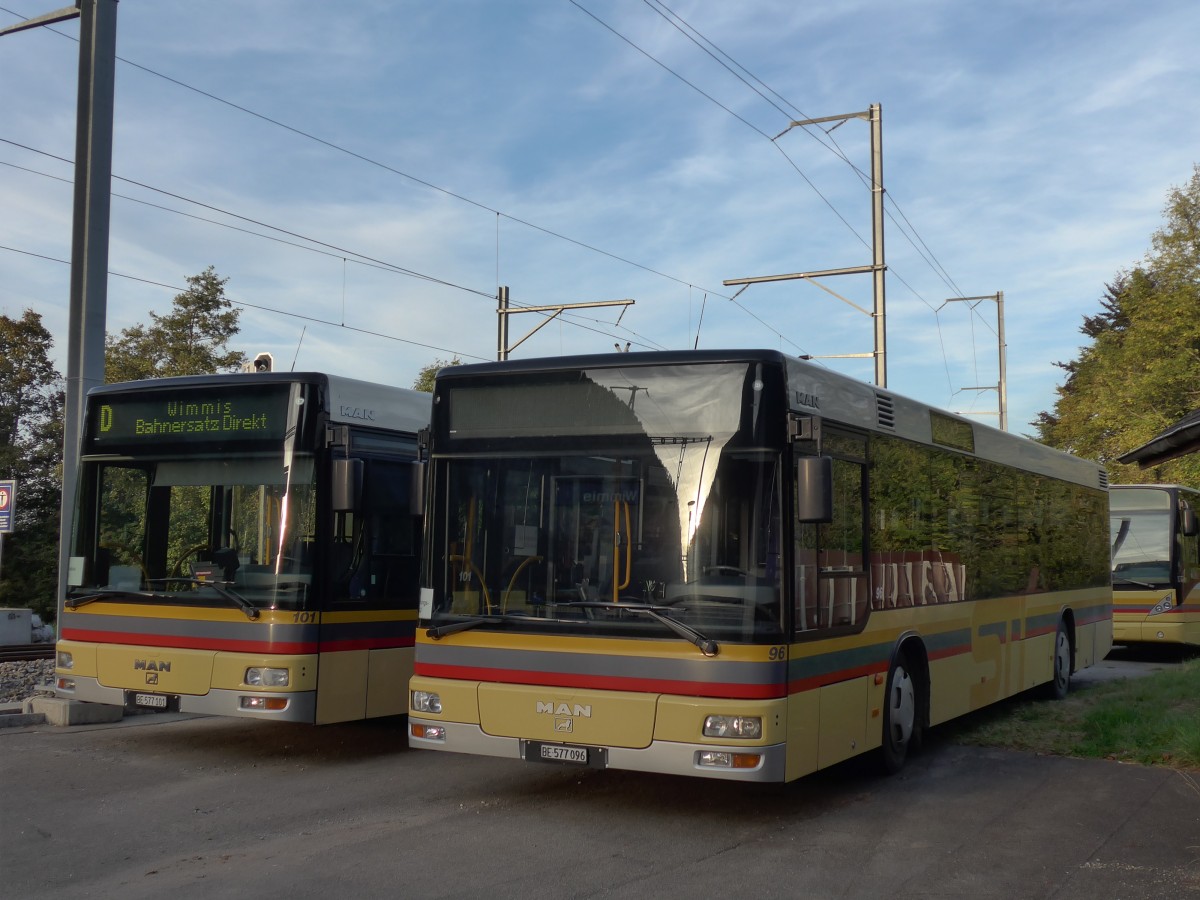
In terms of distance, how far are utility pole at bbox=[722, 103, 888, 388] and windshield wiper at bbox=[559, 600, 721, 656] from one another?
1324cm

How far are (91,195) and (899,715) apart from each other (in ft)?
30.1

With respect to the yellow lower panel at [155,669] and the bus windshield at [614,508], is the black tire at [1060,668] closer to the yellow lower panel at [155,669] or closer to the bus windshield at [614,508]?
the bus windshield at [614,508]

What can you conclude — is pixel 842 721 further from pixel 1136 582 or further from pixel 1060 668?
Result: pixel 1136 582

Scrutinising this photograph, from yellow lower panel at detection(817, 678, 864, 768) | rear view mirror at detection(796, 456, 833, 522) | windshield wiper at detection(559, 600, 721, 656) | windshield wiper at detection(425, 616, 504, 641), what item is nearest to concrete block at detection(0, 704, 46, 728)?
windshield wiper at detection(425, 616, 504, 641)

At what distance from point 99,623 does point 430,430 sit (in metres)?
3.44

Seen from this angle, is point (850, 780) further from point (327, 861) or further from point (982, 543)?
point (327, 861)

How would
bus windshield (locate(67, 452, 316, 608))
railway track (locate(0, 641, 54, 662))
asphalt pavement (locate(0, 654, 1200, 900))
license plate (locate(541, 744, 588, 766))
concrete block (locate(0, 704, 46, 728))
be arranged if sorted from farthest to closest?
railway track (locate(0, 641, 54, 662)), concrete block (locate(0, 704, 46, 728)), bus windshield (locate(67, 452, 316, 608)), license plate (locate(541, 744, 588, 766)), asphalt pavement (locate(0, 654, 1200, 900))

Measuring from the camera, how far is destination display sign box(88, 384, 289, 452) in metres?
9.38

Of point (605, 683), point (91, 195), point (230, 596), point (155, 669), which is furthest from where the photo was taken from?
point (91, 195)

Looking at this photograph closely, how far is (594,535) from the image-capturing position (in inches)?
292

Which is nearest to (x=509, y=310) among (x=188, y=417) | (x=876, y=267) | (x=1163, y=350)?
(x=876, y=267)

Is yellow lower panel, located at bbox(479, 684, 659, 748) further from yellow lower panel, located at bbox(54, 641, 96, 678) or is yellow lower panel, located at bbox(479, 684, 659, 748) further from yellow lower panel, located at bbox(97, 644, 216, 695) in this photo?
yellow lower panel, located at bbox(54, 641, 96, 678)

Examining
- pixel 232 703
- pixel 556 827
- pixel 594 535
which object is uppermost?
pixel 594 535

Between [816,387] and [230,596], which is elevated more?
[816,387]
